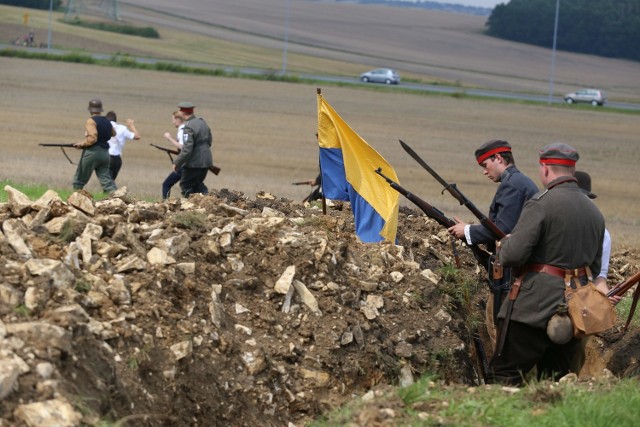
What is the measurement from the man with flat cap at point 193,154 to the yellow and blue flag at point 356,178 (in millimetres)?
4622

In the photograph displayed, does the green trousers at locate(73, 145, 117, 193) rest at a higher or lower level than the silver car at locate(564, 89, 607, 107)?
lower

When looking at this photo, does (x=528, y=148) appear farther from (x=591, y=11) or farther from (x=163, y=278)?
(x=591, y=11)

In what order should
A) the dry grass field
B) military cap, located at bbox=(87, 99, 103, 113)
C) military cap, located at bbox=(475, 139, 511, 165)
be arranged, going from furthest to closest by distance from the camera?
the dry grass field < military cap, located at bbox=(87, 99, 103, 113) < military cap, located at bbox=(475, 139, 511, 165)

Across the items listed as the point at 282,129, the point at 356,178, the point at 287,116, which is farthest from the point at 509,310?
the point at 287,116

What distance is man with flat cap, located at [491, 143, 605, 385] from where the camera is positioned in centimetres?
751

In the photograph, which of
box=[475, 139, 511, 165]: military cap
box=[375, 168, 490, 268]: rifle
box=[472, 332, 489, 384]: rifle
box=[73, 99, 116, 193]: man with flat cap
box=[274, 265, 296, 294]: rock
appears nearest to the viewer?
box=[274, 265, 296, 294]: rock

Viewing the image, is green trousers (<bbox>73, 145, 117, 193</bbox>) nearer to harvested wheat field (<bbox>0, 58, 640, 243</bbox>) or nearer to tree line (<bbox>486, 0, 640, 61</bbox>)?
harvested wheat field (<bbox>0, 58, 640, 243</bbox>)

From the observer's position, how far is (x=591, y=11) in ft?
368

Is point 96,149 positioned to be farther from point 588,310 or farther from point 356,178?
point 588,310

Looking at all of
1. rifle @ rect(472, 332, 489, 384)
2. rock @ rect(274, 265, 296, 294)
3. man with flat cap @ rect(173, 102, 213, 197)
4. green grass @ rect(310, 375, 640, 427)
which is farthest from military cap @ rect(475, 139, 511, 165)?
man with flat cap @ rect(173, 102, 213, 197)

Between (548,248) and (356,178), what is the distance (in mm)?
2752

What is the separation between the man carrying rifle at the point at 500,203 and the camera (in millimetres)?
8352

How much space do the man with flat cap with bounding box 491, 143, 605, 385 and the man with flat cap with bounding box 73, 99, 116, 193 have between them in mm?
9412

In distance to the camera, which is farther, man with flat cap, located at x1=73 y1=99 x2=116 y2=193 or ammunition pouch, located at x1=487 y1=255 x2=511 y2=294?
man with flat cap, located at x1=73 y1=99 x2=116 y2=193
